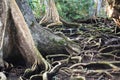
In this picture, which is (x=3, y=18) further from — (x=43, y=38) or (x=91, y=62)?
(x=91, y=62)

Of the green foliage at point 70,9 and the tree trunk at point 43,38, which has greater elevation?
the tree trunk at point 43,38

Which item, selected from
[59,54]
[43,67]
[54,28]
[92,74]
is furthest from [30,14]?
[54,28]

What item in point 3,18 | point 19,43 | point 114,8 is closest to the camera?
point 3,18

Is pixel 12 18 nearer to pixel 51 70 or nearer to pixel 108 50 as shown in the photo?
pixel 51 70

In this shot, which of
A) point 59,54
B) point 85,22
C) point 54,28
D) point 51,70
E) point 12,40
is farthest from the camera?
point 85,22

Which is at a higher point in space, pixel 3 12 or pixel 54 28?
pixel 3 12

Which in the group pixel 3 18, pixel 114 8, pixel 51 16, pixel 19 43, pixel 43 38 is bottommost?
pixel 51 16

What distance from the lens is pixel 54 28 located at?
470 inches

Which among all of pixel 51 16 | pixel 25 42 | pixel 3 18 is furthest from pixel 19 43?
pixel 51 16

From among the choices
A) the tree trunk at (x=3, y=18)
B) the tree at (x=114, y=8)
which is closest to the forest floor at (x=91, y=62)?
the tree trunk at (x=3, y=18)

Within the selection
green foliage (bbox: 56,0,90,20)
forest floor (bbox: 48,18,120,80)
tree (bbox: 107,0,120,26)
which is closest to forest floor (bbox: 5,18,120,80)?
forest floor (bbox: 48,18,120,80)

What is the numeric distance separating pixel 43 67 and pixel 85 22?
30.5 ft

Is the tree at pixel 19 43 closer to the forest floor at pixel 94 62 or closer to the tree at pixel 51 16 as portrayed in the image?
the forest floor at pixel 94 62

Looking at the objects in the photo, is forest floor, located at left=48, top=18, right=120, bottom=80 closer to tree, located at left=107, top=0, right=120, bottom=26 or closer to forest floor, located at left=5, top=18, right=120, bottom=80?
forest floor, located at left=5, top=18, right=120, bottom=80
